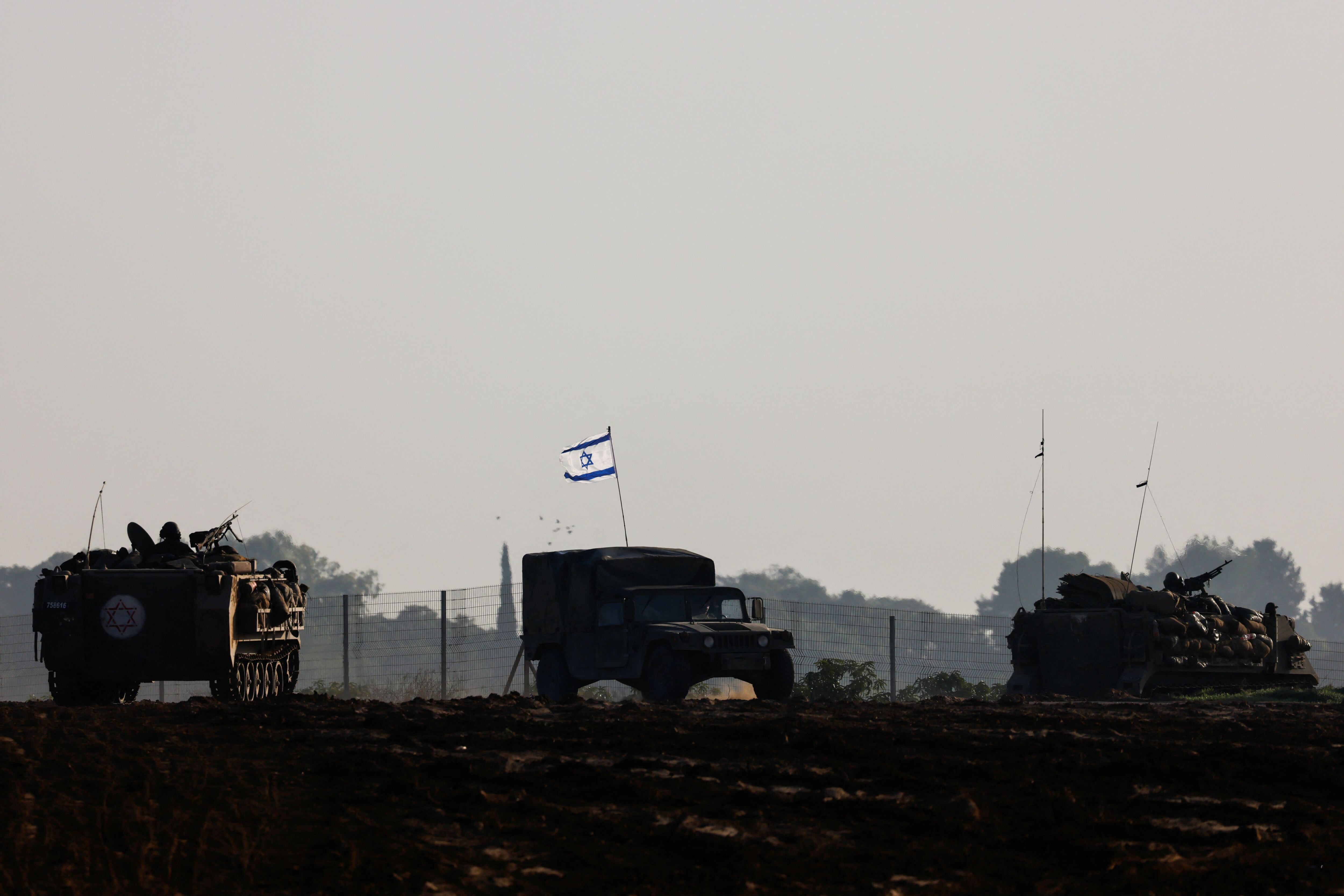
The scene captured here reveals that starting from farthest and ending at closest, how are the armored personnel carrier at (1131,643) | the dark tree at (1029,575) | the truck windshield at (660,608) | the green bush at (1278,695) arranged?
the dark tree at (1029,575) → the armored personnel carrier at (1131,643) → the green bush at (1278,695) → the truck windshield at (660,608)

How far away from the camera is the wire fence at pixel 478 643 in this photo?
78.9 ft

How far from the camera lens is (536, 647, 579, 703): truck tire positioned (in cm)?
1975

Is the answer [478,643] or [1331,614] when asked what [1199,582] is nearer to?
[478,643]

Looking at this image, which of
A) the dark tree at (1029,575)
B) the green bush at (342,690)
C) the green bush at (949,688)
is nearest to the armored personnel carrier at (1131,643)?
the green bush at (949,688)

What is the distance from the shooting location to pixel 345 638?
24250 millimetres

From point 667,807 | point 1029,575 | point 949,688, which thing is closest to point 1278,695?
point 949,688

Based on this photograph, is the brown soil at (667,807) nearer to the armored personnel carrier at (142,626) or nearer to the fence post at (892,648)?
the armored personnel carrier at (142,626)

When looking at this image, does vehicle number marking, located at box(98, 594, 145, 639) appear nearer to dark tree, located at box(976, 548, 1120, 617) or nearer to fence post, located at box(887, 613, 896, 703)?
fence post, located at box(887, 613, 896, 703)

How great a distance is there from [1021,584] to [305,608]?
502ft

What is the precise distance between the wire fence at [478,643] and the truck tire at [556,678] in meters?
2.48

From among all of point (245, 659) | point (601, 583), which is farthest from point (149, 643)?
point (601, 583)

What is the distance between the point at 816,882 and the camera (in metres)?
6.80

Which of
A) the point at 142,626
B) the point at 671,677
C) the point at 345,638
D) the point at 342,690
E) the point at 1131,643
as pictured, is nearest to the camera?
the point at 671,677

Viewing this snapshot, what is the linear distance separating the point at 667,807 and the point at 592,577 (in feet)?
34.3
